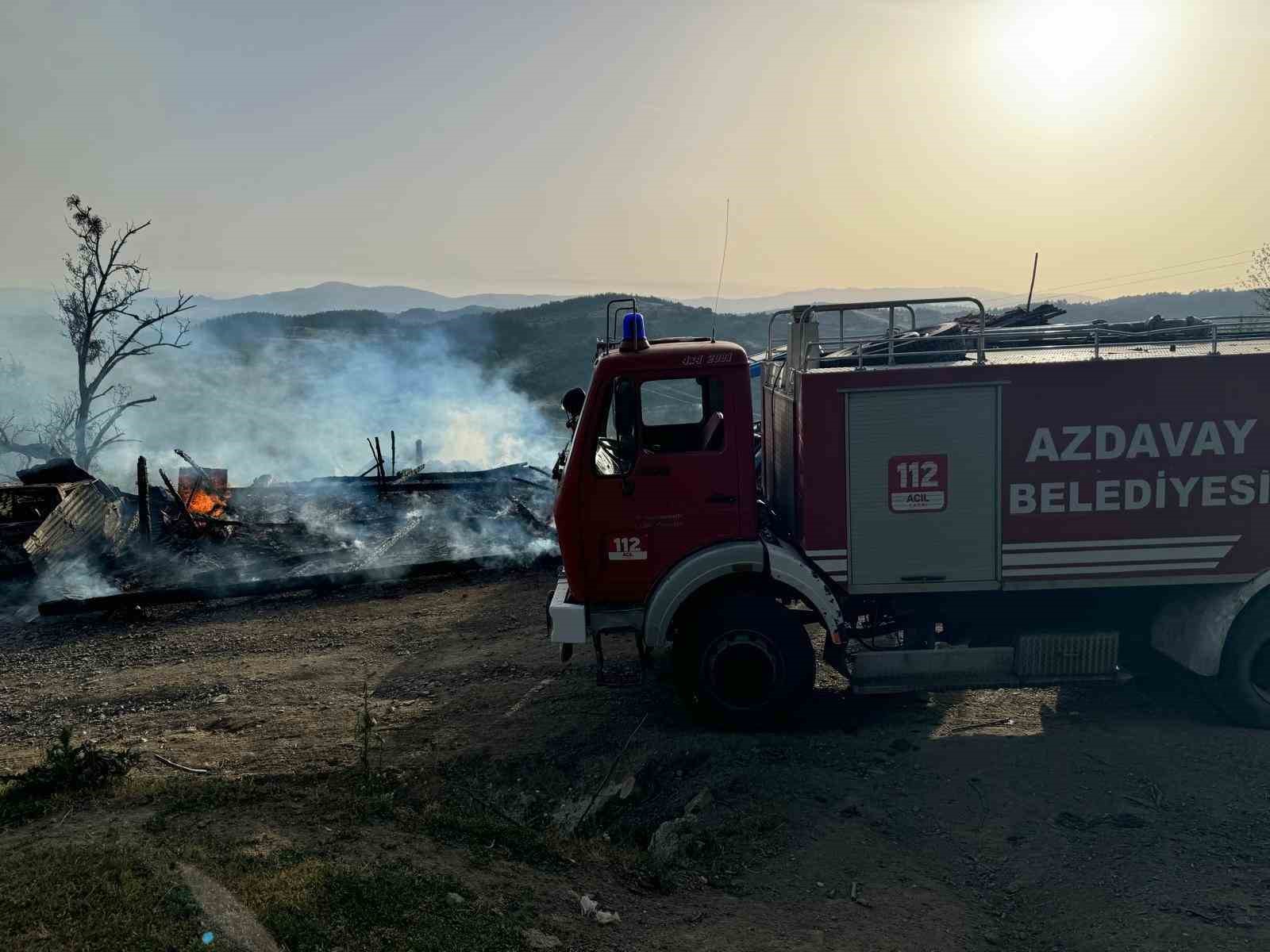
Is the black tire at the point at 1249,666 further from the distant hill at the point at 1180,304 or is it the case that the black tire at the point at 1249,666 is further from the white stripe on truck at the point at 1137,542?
the distant hill at the point at 1180,304

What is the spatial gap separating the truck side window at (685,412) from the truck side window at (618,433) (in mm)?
120

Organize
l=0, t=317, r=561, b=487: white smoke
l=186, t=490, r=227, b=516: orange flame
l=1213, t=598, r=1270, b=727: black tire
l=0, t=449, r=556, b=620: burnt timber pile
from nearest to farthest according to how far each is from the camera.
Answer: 1. l=1213, t=598, r=1270, b=727: black tire
2. l=0, t=449, r=556, b=620: burnt timber pile
3. l=186, t=490, r=227, b=516: orange flame
4. l=0, t=317, r=561, b=487: white smoke

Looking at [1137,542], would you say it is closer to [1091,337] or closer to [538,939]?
[1091,337]

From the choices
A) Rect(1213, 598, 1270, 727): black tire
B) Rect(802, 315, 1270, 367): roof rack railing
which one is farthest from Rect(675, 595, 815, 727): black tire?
Rect(1213, 598, 1270, 727): black tire

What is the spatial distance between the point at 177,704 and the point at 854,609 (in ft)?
23.6

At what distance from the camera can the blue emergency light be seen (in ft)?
25.2

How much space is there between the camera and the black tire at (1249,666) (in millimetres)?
7551

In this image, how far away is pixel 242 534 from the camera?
18.1m

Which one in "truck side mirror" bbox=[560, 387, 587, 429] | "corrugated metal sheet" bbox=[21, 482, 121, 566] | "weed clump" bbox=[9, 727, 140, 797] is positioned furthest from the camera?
"corrugated metal sheet" bbox=[21, 482, 121, 566]

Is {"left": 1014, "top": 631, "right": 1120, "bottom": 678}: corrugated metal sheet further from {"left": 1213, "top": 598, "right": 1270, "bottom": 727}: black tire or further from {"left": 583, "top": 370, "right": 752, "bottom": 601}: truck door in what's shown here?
{"left": 583, "top": 370, "right": 752, "bottom": 601}: truck door

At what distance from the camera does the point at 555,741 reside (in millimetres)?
7969

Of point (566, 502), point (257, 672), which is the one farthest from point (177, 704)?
point (566, 502)

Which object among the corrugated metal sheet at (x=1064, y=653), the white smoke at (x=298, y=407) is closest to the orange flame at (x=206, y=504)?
the white smoke at (x=298, y=407)

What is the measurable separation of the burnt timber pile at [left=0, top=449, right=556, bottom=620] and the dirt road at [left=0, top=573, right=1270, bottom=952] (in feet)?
→ 12.9
